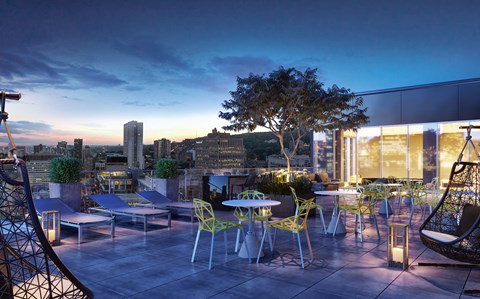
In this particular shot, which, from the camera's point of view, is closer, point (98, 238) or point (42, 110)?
point (98, 238)

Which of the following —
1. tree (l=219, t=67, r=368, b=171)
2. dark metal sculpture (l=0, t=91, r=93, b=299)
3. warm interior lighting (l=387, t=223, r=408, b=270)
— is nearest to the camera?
dark metal sculpture (l=0, t=91, r=93, b=299)

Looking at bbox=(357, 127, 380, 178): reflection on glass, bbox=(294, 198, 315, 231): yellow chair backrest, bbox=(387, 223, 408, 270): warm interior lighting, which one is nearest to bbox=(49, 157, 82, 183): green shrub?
bbox=(294, 198, 315, 231): yellow chair backrest

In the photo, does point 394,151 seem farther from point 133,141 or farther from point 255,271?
point 255,271

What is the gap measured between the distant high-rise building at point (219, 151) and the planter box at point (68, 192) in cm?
557

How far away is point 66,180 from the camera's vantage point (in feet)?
29.2

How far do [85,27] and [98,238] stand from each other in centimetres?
819

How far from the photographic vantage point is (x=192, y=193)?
12391 mm

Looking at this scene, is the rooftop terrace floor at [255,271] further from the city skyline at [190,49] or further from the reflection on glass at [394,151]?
the reflection on glass at [394,151]

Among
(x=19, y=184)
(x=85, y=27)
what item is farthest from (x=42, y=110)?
(x=19, y=184)

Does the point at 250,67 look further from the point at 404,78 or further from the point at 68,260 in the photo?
the point at 68,260

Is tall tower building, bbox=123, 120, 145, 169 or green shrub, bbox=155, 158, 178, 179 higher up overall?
tall tower building, bbox=123, 120, 145, 169

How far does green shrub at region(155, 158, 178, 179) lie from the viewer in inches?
445

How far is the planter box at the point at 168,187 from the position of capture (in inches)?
444

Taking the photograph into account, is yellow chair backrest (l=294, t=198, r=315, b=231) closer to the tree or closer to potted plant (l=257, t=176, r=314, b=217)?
potted plant (l=257, t=176, r=314, b=217)
